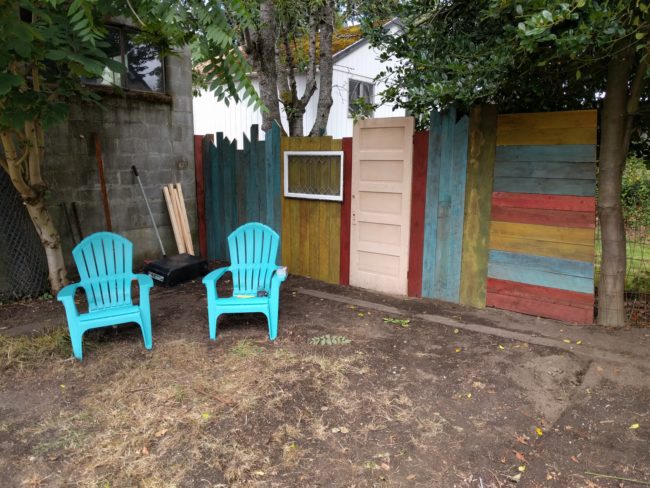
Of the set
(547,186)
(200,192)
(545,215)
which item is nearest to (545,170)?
(547,186)

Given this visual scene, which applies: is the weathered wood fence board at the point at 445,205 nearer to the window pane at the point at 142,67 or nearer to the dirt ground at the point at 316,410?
the dirt ground at the point at 316,410

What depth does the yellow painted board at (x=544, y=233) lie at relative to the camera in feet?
13.4

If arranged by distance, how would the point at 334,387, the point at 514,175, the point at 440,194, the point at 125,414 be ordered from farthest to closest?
1. the point at 440,194
2. the point at 514,175
3. the point at 334,387
4. the point at 125,414

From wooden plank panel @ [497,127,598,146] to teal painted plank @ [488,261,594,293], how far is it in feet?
3.80

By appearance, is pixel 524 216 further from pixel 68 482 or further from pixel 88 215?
pixel 88 215

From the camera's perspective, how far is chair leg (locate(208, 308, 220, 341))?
13.4 feet

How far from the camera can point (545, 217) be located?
426cm

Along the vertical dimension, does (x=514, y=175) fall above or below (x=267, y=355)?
above

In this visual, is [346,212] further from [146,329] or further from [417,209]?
[146,329]

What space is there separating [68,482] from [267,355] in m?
1.68

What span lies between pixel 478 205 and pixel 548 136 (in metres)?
0.87

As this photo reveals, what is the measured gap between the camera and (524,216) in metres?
4.37

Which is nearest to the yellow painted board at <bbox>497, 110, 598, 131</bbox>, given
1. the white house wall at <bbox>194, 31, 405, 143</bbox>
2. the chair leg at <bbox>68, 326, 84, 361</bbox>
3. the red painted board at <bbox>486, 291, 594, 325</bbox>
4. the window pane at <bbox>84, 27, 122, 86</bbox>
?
the red painted board at <bbox>486, 291, 594, 325</bbox>

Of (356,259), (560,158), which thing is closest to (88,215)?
(356,259)
